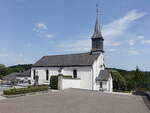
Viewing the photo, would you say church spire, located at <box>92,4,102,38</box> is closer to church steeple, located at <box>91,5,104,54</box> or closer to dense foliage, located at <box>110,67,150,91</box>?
church steeple, located at <box>91,5,104,54</box>

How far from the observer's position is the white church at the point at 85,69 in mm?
27484

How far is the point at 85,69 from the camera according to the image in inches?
1113

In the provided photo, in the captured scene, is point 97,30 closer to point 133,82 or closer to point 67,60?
point 67,60

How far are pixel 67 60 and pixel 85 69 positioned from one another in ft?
16.1

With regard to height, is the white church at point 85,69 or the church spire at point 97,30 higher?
the church spire at point 97,30

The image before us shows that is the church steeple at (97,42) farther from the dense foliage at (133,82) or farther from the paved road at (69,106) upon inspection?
the paved road at (69,106)

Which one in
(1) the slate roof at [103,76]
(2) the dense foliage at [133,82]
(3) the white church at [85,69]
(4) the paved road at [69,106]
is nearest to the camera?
(4) the paved road at [69,106]

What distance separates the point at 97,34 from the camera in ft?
99.1

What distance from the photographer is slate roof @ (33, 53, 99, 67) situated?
28728 mm

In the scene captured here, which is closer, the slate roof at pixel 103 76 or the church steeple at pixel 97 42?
the slate roof at pixel 103 76

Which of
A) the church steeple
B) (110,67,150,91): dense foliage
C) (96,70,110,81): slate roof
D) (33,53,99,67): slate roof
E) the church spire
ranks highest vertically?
the church spire

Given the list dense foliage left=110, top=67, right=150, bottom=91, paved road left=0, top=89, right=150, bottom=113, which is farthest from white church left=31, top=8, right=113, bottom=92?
paved road left=0, top=89, right=150, bottom=113

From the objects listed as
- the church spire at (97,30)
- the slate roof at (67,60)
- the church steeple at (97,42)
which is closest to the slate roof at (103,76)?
the slate roof at (67,60)

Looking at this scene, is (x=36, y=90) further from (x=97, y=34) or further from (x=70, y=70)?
(x=97, y=34)
